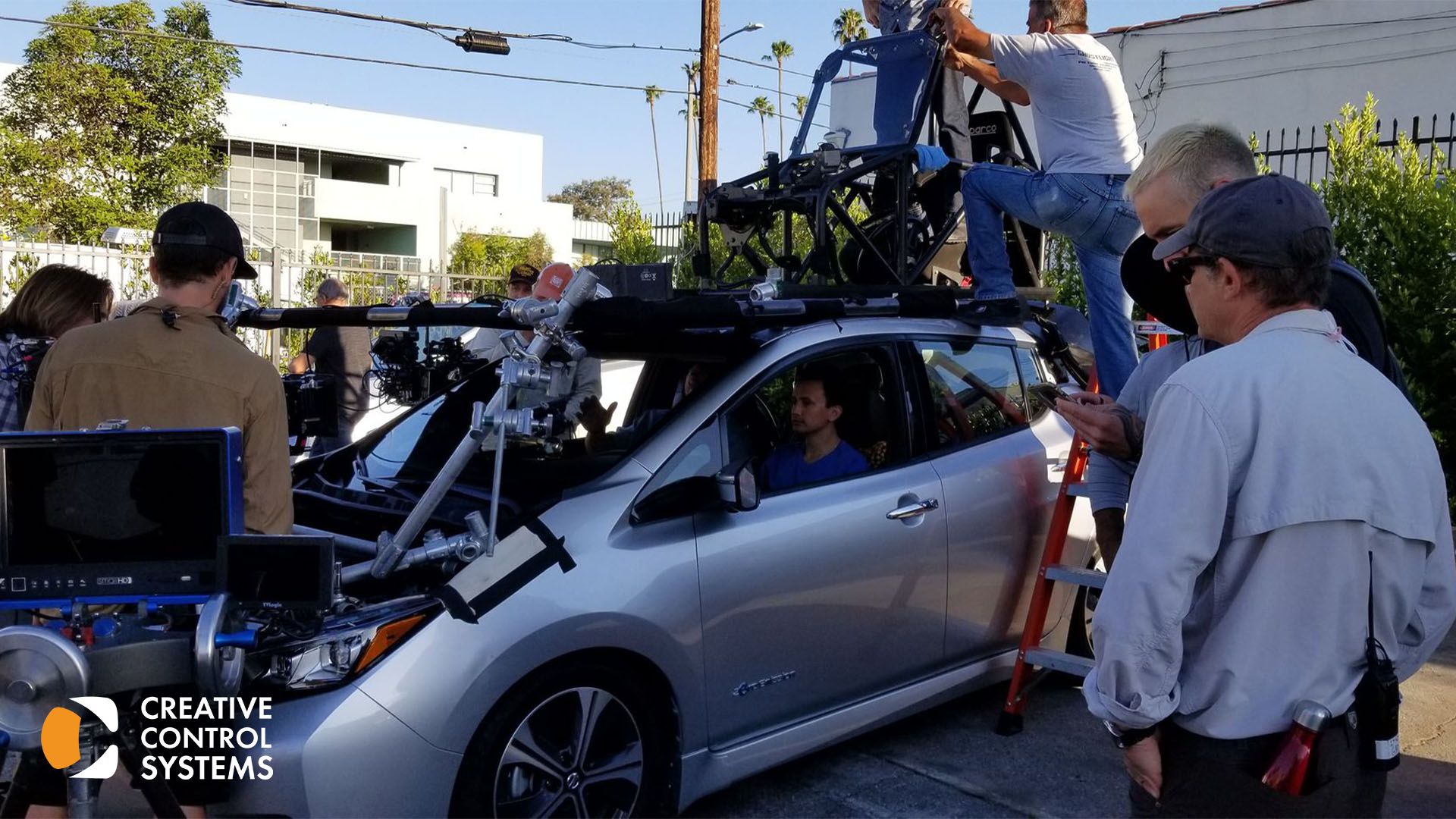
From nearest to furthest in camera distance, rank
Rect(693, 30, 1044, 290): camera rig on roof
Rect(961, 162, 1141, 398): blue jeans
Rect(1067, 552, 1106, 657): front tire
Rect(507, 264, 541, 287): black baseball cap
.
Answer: Rect(961, 162, 1141, 398): blue jeans → Rect(1067, 552, 1106, 657): front tire → Rect(693, 30, 1044, 290): camera rig on roof → Rect(507, 264, 541, 287): black baseball cap

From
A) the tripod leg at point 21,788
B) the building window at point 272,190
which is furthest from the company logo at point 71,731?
the building window at point 272,190

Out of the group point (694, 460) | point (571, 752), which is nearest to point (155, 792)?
point (571, 752)

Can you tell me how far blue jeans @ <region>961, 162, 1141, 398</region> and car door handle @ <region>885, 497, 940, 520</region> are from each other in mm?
1094

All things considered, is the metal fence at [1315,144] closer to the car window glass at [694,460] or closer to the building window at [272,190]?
the car window glass at [694,460]

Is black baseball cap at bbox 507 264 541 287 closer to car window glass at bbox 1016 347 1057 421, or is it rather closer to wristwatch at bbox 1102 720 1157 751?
car window glass at bbox 1016 347 1057 421

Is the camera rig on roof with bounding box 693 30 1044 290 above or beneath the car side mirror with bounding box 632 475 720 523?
above

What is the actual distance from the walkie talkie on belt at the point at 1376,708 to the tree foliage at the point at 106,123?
31115 mm

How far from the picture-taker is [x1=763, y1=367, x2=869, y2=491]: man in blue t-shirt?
4.13 meters

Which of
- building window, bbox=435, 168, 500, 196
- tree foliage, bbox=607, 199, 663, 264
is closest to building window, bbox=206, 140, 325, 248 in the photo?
building window, bbox=435, 168, 500, 196

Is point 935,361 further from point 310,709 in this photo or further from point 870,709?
point 310,709

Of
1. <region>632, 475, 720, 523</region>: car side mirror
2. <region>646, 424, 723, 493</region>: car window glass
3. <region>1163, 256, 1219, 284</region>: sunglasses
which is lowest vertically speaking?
<region>632, 475, 720, 523</region>: car side mirror

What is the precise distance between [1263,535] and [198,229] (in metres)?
2.76

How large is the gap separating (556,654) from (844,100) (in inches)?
701

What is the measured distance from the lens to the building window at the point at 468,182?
177ft
